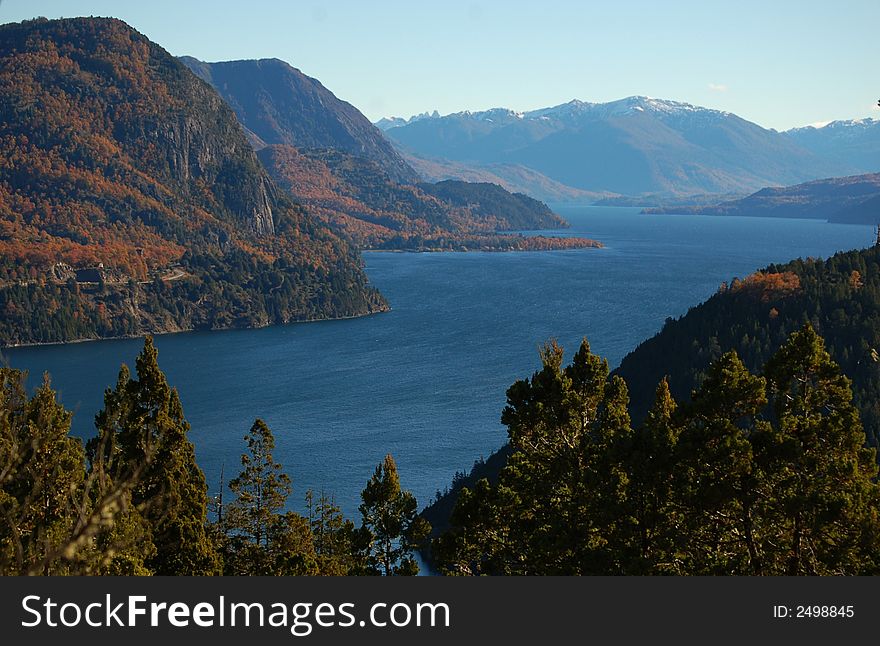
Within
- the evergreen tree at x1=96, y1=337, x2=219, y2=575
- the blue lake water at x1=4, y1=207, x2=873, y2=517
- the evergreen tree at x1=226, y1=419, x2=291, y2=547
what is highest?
the evergreen tree at x1=96, y1=337, x2=219, y2=575

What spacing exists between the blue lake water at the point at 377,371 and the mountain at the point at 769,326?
1173 centimetres

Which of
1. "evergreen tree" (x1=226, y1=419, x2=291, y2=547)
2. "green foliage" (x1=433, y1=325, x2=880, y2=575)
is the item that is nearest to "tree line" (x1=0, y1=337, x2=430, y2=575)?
"evergreen tree" (x1=226, y1=419, x2=291, y2=547)

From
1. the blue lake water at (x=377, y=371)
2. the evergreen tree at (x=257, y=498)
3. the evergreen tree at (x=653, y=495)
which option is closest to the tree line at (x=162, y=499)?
the evergreen tree at (x=257, y=498)

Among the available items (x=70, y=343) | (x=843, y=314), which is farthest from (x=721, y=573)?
(x=70, y=343)

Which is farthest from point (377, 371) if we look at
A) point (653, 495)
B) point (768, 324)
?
point (653, 495)

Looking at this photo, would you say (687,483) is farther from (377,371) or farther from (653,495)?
(377,371)

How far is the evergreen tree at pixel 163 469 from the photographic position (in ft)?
102

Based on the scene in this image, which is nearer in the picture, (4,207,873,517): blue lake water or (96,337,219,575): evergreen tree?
(96,337,219,575): evergreen tree

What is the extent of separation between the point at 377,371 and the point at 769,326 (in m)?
47.7

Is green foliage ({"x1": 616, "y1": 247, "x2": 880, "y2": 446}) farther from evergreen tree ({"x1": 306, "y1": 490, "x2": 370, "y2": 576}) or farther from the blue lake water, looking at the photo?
evergreen tree ({"x1": 306, "y1": 490, "x2": 370, "y2": 576})

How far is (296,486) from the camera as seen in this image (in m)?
72.4

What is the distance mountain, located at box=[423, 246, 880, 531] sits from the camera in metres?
83.0

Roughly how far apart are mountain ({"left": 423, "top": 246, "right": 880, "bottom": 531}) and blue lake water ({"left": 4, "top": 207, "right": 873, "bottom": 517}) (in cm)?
1173

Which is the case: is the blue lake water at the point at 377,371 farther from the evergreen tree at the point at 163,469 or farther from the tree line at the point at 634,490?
the tree line at the point at 634,490
